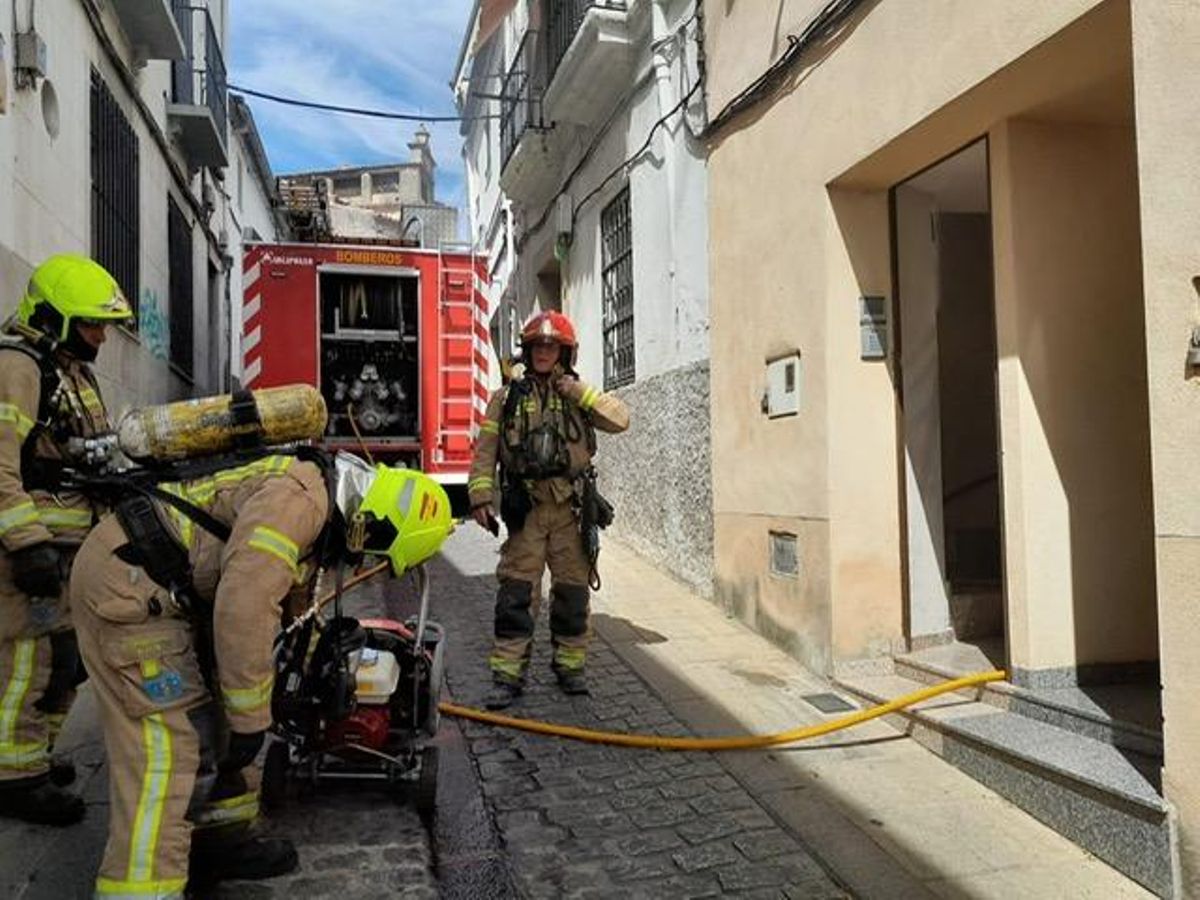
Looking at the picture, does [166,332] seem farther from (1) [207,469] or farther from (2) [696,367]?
(1) [207,469]

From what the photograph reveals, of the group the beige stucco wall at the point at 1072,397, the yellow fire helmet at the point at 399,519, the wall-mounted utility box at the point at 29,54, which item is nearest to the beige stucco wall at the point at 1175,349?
the beige stucco wall at the point at 1072,397

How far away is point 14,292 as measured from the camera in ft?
14.4

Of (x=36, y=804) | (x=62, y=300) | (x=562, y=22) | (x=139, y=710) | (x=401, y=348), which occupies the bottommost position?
(x=36, y=804)

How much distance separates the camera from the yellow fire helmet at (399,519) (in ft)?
8.12

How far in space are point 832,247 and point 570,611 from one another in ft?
7.20

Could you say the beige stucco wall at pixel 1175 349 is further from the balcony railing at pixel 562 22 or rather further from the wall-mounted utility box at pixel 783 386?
the balcony railing at pixel 562 22

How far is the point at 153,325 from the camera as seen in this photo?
27.9 ft

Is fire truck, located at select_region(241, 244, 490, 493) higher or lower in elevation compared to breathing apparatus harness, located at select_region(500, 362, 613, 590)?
higher

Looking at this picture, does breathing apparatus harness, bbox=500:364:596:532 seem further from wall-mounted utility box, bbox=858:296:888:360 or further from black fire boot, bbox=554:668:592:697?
wall-mounted utility box, bbox=858:296:888:360

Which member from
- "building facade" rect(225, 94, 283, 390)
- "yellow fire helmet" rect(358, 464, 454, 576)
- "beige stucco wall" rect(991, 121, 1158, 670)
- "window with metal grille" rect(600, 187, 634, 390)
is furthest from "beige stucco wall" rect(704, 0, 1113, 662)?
"building facade" rect(225, 94, 283, 390)

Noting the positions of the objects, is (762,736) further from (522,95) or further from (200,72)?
(200,72)

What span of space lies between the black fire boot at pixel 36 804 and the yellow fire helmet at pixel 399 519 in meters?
1.42

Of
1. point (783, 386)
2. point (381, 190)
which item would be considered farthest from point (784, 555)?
point (381, 190)

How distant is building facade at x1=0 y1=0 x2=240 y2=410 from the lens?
4660 mm
